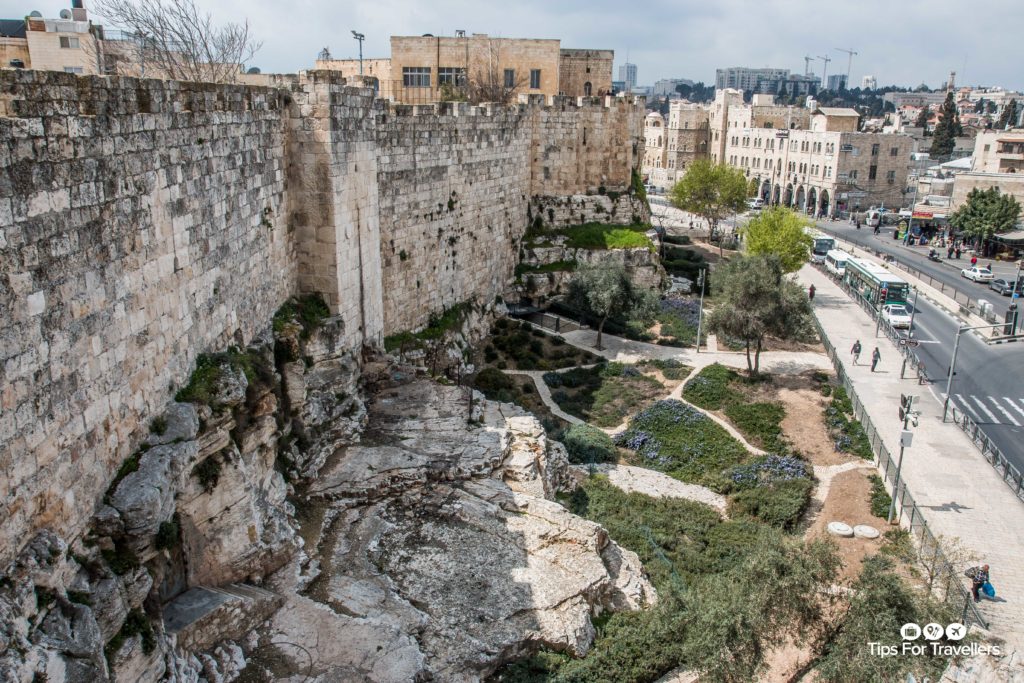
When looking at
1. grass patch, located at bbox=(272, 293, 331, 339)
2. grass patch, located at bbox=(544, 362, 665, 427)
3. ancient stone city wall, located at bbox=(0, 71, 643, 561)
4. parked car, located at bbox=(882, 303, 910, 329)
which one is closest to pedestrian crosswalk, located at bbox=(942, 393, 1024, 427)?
parked car, located at bbox=(882, 303, 910, 329)

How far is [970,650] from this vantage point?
32.4 feet

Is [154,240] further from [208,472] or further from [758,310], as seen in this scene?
[758,310]

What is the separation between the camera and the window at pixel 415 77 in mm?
42688

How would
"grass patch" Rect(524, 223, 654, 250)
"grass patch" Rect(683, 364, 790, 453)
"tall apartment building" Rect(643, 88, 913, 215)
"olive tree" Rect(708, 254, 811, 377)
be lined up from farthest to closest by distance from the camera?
"tall apartment building" Rect(643, 88, 913, 215) → "grass patch" Rect(524, 223, 654, 250) → "olive tree" Rect(708, 254, 811, 377) → "grass patch" Rect(683, 364, 790, 453)

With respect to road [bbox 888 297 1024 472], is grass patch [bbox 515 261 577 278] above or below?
above

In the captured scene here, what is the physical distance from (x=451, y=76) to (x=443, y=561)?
3587cm

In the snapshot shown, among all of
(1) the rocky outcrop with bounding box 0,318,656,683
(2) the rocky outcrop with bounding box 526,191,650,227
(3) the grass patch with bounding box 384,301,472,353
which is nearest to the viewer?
(1) the rocky outcrop with bounding box 0,318,656,683

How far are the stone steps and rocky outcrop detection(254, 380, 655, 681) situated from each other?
0.27 meters

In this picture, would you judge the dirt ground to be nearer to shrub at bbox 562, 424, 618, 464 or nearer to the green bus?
shrub at bbox 562, 424, 618, 464

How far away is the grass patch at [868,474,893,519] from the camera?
17.8m

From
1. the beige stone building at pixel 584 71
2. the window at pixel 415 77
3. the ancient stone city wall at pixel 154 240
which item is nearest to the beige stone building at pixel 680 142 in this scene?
the beige stone building at pixel 584 71

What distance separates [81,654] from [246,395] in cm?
475

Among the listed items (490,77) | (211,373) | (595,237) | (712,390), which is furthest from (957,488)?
(490,77)

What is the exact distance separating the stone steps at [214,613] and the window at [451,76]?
1459 inches
